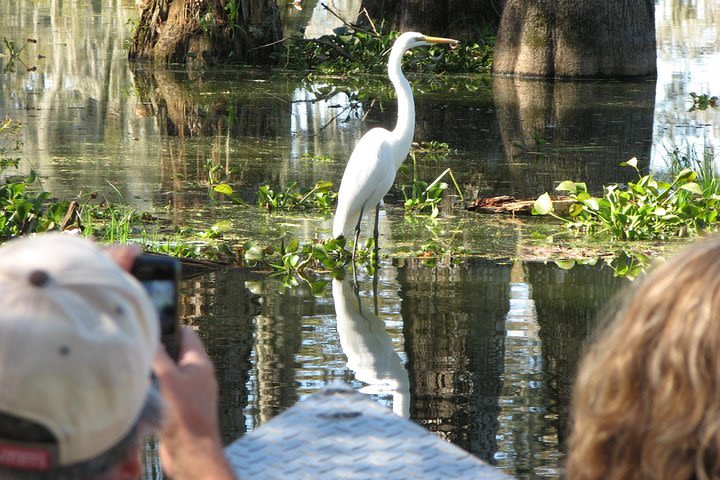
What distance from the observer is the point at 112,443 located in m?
1.16

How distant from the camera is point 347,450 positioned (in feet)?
7.06

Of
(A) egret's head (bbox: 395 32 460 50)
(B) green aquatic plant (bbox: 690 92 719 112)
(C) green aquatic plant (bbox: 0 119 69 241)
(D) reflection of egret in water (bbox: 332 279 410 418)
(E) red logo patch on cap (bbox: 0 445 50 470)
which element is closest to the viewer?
(E) red logo patch on cap (bbox: 0 445 50 470)

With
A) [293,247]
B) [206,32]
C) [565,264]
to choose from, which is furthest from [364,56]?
[293,247]

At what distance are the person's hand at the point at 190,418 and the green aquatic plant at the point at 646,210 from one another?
4.83 meters

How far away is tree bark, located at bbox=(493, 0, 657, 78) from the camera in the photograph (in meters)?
12.4

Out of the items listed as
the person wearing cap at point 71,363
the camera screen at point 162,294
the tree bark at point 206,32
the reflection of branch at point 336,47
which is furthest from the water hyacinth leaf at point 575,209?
the tree bark at point 206,32

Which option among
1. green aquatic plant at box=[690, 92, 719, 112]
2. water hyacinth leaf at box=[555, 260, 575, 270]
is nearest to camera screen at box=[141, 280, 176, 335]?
water hyacinth leaf at box=[555, 260, 575, 270]

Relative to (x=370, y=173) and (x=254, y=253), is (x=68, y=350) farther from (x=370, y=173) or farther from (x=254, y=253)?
(x=370, y=173)

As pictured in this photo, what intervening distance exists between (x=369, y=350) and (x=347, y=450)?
7.62 feet

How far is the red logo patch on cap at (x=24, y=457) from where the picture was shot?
109 centimetres

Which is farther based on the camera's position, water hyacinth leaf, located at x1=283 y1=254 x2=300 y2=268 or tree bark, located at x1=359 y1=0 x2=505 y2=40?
tree bark, located at x1=359 y1=0 x2=505 y2=40

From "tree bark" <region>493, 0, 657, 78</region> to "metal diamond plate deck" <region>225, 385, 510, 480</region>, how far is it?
10644 mm

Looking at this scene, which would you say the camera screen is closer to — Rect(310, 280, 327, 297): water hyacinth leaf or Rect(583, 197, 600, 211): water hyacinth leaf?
Rect(310, 280, 327, 297): water hyacinth leaf

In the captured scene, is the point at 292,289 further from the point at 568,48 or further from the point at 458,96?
the point at 568,48
